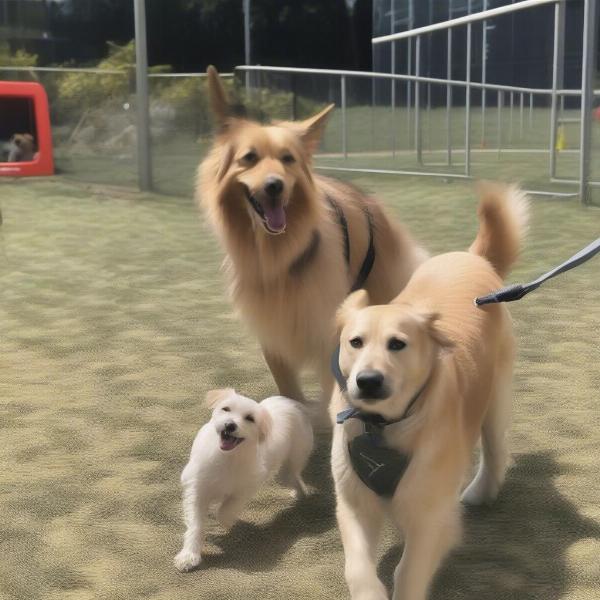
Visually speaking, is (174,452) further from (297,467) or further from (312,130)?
(312,130)

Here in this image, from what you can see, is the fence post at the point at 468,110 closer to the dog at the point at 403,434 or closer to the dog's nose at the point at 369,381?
the dog at the point at 403,434

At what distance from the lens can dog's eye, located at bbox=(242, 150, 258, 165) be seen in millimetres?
3896

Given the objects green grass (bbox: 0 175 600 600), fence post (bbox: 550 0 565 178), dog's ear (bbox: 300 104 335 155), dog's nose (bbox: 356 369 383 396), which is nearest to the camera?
dog's nose (bbox: 356 369 383 396)

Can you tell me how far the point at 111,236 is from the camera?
950 cm

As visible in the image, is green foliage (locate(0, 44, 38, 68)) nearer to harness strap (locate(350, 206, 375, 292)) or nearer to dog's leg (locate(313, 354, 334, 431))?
harness strap (locate(350, 206, 375, 292))

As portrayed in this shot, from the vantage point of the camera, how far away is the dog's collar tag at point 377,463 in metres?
2.47

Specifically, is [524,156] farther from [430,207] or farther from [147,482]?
[147,482]

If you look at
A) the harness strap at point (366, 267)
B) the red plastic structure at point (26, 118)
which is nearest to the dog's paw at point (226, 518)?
the harness strap at point (366, 267)

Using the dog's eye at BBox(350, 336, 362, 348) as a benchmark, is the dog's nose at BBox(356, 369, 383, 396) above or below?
below

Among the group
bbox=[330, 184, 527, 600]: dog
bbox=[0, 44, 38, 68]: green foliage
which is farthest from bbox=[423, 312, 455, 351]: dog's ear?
bbox=[0, 44, 38, 68]: green foliage

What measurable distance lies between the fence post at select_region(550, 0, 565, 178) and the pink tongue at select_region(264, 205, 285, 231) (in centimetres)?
846

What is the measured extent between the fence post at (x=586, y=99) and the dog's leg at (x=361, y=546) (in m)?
9.17

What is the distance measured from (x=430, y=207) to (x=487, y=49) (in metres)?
3.09

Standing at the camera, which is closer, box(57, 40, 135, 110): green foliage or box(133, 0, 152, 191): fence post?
box(133, 0, 152, 191): fence post
